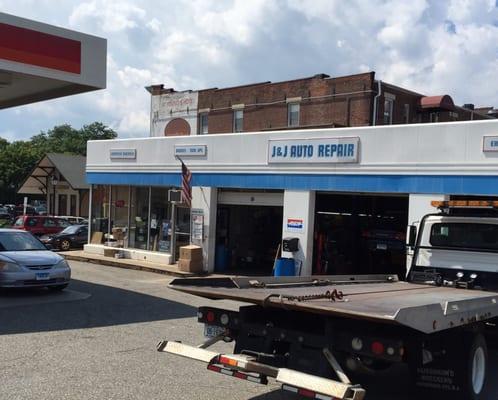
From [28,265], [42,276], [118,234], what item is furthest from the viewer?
[118,234]

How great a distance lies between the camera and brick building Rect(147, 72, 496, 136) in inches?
1435

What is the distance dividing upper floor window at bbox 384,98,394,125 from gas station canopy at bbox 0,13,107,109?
25864 mm

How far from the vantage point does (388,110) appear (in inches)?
1478

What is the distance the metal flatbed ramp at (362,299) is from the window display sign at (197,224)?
42.7 feet

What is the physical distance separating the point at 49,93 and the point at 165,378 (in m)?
10.8

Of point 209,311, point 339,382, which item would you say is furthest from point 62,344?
point 339,382

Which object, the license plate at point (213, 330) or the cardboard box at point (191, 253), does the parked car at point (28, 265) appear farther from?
the license plate at point (213, 330)

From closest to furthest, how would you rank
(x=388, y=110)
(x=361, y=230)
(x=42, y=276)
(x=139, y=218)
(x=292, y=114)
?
1. (x=42, y=276)
2. (x=361, y=230)
3. (x=139, y=218)
4. (x=388, y=110)
5. (x=292, y=114)

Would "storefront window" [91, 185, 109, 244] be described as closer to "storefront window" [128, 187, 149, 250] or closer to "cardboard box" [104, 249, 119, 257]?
"cardboard box" [104, 249, 119, 257]

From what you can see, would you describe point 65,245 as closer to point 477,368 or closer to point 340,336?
point 477,368

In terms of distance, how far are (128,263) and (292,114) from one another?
69.8 ft

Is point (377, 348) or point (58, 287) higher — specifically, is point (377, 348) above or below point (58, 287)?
above

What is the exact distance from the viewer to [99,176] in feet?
81.8

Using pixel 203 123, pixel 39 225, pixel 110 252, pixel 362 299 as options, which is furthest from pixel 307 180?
pixel 203 123
